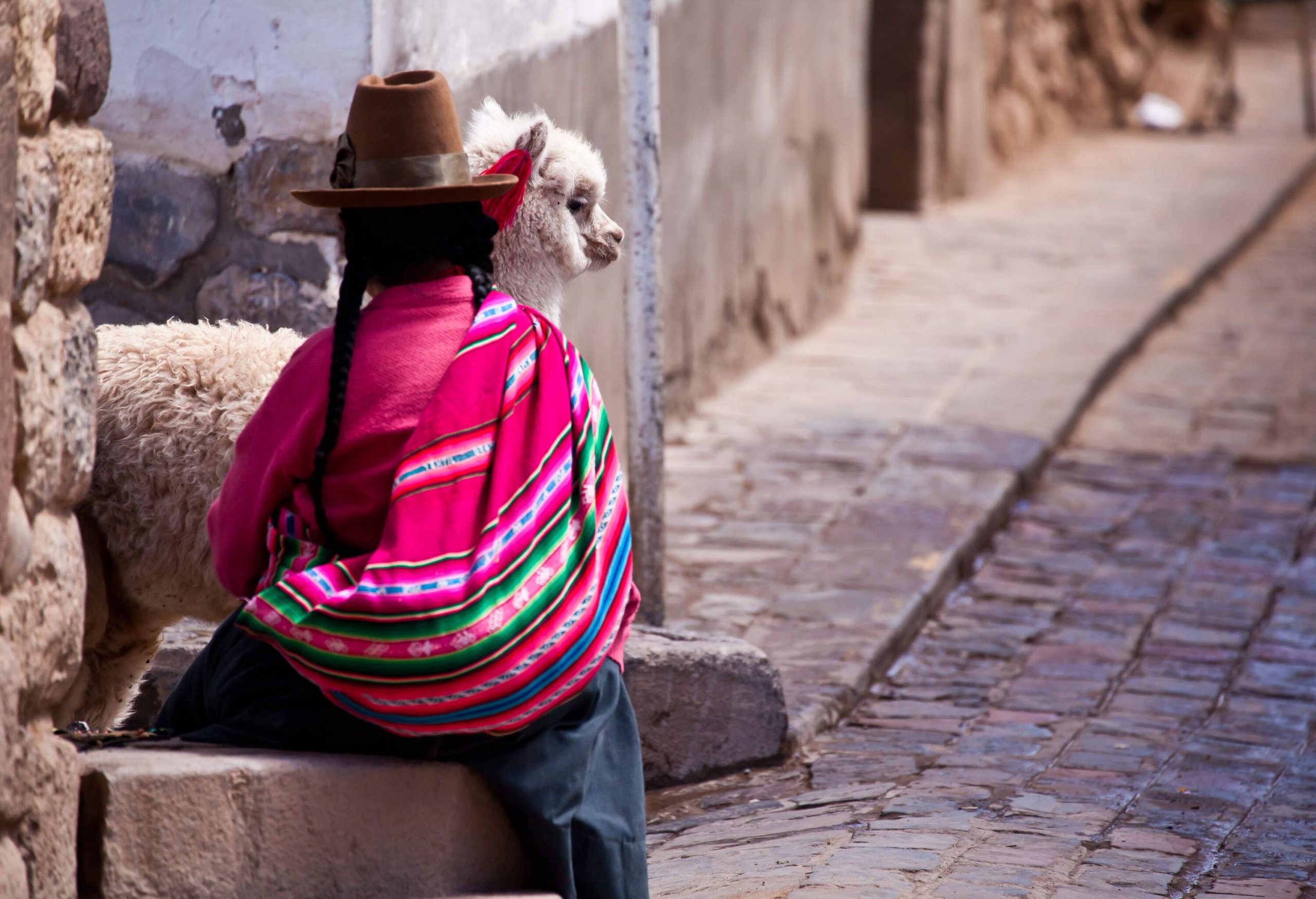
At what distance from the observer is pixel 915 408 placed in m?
7.57

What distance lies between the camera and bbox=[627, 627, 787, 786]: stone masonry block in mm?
4051

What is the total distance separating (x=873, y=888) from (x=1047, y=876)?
42 centimetres

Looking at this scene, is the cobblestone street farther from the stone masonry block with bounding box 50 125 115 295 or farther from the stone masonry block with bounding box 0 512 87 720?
the stone masonry block with bounding box 50 125 115 295

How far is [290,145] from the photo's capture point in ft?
14.0

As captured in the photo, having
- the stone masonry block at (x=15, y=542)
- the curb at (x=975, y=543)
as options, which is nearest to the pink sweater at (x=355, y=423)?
the stone masonry block at (x=15, y=542)

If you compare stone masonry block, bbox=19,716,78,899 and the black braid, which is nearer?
stone masonry block, bbox=19,716,78,899

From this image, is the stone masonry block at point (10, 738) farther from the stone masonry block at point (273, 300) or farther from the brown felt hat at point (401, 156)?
the stone masonry block at point (273, 300)

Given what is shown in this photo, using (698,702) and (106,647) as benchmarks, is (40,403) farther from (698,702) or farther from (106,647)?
(698,702)

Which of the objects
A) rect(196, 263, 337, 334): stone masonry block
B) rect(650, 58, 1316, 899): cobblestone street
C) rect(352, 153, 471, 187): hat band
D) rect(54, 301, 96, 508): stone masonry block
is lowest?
rect(650, 58, 1316, 899): cobblestone street

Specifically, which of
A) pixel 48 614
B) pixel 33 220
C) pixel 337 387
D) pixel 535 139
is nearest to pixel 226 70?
pixel 535 139

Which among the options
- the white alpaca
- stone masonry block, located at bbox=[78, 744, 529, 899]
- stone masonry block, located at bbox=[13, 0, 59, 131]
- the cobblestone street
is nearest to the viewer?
stone masonry block, located at bbox=[13, 0, 59, 131]

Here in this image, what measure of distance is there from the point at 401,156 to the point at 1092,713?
278 centimetres

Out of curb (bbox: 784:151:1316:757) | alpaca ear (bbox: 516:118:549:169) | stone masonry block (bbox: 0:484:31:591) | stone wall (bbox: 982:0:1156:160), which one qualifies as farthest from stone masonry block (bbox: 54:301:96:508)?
stone wall (bbox: 982:0:1156:160)

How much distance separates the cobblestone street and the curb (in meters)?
0.05
